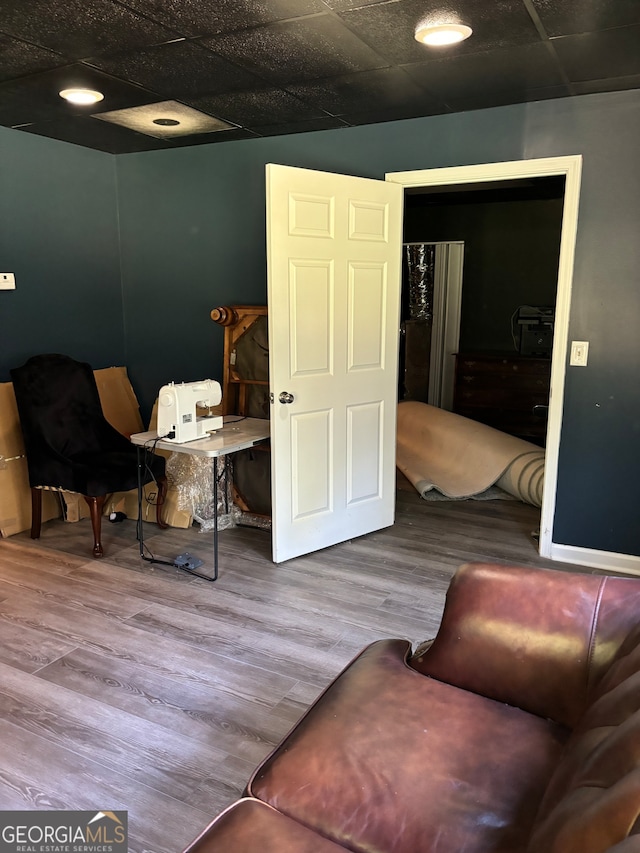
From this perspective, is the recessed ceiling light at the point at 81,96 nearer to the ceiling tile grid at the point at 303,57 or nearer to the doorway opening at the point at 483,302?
the ceiling tile grid at the point at 303,57

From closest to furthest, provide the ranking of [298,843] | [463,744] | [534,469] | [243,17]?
[298,843]
[463,744]
[243,17]
[534,469]

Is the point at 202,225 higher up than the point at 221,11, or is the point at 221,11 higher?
the point at 221,11

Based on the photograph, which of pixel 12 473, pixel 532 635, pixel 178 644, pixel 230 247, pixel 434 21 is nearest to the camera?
pixel 532 635

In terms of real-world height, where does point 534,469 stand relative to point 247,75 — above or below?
below

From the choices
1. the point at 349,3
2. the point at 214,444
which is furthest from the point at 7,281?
the point at 349,3

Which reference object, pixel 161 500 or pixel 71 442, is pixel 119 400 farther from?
pixel 161 500

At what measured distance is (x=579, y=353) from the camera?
3.32 m

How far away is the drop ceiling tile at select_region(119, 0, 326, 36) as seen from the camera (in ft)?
6.92

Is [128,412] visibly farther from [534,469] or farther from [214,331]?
[534,469]

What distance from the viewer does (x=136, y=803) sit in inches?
72.9

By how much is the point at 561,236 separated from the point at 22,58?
2.70 metres

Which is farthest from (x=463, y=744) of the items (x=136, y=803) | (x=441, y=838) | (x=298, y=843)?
(x=136, y=803)

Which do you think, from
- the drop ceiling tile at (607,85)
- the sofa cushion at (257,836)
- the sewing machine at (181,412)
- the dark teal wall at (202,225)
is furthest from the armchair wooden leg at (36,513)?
the drop ceiling tile at (607,85)

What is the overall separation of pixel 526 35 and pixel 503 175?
1.00 meters
